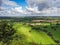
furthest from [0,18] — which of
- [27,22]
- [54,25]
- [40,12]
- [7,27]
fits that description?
[54,25]

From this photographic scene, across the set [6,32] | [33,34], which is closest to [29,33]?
[33,34]

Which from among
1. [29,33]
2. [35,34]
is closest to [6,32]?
[29,33]

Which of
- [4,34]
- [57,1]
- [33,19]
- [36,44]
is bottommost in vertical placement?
[36,44]

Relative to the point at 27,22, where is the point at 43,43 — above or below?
below

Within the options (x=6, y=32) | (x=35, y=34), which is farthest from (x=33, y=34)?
(x=6, y=32)

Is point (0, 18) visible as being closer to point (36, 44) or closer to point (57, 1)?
point (36, 44)

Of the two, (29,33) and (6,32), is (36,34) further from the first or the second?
(6,32)

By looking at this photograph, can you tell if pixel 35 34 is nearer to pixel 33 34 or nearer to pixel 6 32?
pixel 33 34

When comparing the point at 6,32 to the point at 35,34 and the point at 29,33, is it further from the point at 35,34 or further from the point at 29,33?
the point at 35,34
